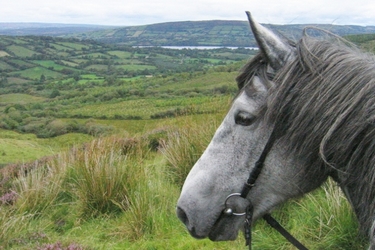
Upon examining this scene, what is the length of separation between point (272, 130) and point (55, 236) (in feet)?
11.9

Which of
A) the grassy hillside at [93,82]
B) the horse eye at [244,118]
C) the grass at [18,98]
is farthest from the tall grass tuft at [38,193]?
the grass at [18,98]

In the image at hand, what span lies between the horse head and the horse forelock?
0.05m

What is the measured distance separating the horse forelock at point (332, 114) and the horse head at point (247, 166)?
50 millimetres

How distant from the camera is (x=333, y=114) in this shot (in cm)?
161

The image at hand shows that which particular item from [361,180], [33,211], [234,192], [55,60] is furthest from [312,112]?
[55,60]

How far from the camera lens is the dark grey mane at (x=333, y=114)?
1554 mm

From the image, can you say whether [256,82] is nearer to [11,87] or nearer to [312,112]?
[312,112]

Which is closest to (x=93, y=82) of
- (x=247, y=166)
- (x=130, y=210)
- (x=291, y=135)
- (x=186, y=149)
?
(x=186, y=149)

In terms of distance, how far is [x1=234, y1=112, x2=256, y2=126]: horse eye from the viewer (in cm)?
174

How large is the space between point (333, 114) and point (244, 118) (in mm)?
375

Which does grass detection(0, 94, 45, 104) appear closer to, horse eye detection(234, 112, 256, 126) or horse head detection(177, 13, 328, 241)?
horse head detection(177, 13, 328, 241)

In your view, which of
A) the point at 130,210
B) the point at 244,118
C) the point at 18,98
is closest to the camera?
the point at 244,118

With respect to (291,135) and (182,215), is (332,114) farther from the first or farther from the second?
(182,215)

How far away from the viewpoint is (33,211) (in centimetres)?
506
